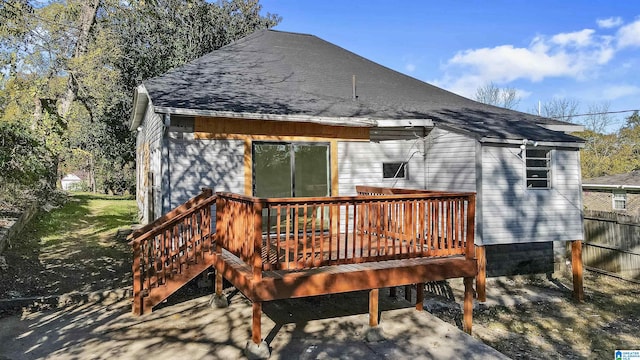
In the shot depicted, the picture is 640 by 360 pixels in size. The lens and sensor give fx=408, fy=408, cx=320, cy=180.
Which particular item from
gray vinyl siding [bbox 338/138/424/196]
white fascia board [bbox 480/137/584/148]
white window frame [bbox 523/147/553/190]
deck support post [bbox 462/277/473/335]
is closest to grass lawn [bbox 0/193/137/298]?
gray vinyl siding [bbox 338/138/424/196]

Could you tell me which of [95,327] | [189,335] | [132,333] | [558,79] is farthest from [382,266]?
[558,79]

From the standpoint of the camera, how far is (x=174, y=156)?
6.81 m

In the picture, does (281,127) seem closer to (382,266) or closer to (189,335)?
(382,266)

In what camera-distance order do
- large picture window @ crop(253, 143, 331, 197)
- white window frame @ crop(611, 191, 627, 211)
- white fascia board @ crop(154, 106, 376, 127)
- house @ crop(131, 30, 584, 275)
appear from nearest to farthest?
white fascia board @ crop(154, 106, 376, 127) < house @ crop(131, 30, 584, 275) < large picture window @ crop(253, 143, 331, 197) < white window frame @ crop(611, 191, 627, 211)

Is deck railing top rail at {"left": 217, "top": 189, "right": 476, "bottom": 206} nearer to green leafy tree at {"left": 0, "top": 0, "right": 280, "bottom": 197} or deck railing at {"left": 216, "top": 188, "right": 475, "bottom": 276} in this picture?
deck railing at {"left": 216, "top": 188, "right": 475, "bottom": 276}

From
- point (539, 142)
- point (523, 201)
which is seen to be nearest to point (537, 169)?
point (539, 142)

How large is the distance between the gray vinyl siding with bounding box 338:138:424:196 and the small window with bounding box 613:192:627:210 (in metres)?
16.8

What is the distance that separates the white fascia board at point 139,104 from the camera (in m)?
8.11

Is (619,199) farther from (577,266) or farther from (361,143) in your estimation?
(361,143)

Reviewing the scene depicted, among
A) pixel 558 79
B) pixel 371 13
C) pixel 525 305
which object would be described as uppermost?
pixel 558 79

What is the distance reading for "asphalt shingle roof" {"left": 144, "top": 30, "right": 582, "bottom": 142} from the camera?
24.5 feet

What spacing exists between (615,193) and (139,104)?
21.7 meters

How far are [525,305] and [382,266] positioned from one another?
15.3 feet

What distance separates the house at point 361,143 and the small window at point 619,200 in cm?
1384
